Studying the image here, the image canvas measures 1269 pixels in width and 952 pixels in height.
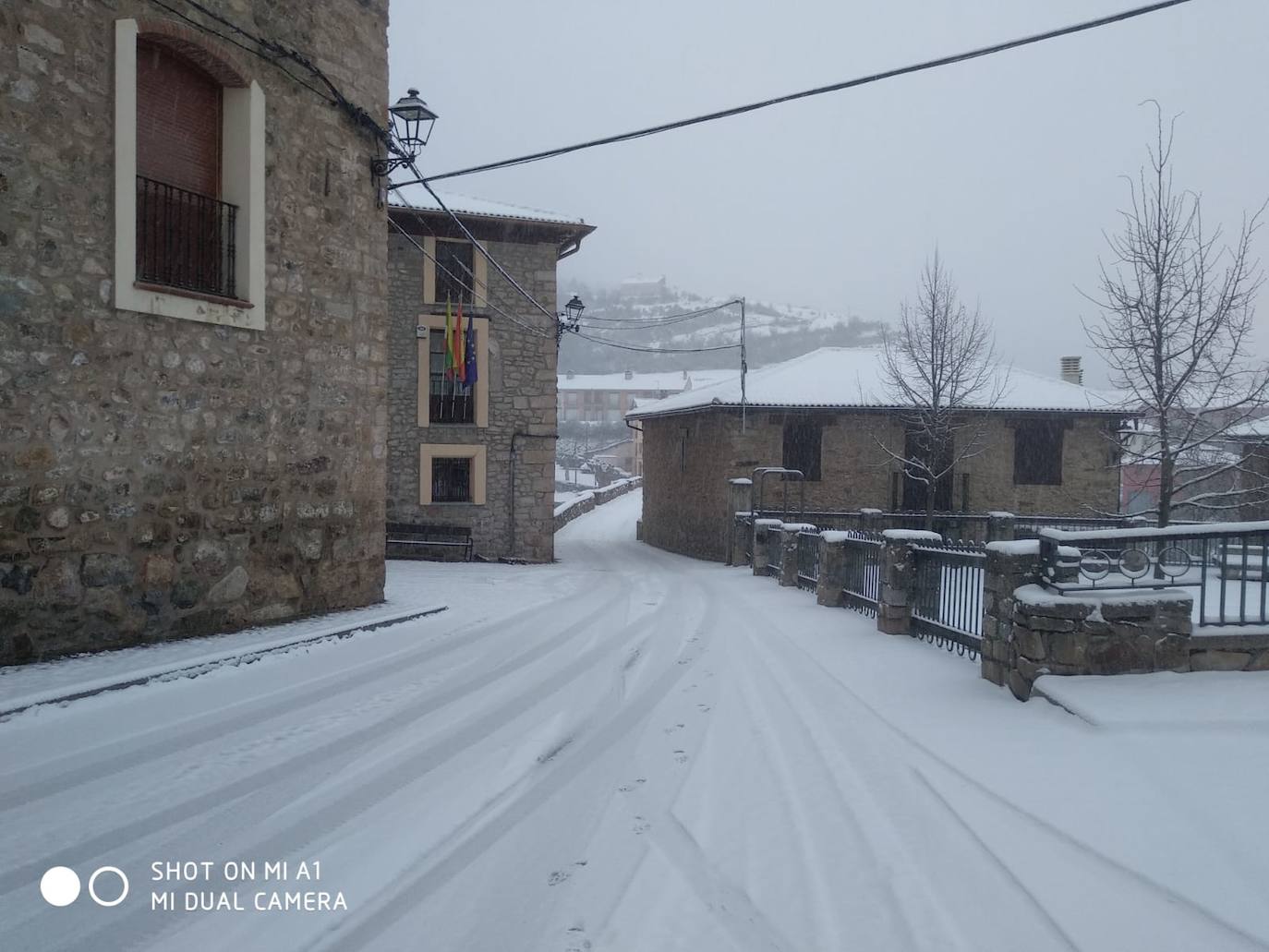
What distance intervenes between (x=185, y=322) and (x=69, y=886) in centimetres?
524

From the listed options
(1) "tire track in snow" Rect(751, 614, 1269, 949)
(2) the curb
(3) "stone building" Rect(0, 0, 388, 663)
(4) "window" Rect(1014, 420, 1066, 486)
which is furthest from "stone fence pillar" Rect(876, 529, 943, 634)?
(4) "window" Rect(1014, 420, 1066, 486)

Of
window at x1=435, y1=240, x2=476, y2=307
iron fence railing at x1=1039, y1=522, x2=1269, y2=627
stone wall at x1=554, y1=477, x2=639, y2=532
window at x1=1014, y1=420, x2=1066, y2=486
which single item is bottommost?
stone wall at x1=554, y1=477, x2=639, y2=532

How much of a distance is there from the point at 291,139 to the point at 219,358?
2.57 meters

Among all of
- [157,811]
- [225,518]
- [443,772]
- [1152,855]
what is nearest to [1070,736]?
[1152,855]

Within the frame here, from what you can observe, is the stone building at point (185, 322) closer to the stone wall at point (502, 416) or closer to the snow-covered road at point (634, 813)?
the snow-covered road at point (634, 813)

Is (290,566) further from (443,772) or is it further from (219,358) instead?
(443,772)

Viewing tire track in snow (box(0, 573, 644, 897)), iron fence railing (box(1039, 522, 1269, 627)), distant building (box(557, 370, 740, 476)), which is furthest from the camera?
distant building (box(557, 370, 740, 476))

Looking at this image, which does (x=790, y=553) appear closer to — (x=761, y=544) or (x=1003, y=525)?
(x=761, y=544)

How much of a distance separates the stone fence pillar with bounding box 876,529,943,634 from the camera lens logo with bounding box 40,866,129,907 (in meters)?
7.27

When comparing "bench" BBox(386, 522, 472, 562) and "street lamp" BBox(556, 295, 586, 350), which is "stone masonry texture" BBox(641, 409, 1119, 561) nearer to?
"street lamp" BBox(556, 295, 586, 350)

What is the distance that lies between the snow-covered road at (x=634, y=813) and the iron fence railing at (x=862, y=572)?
3278 mm

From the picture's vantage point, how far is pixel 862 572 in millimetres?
10328

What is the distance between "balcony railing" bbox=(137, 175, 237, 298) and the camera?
7.11 meters

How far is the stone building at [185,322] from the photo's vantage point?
→ 5957 mm
